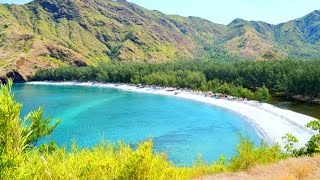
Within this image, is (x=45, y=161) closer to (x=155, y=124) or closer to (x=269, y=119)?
(x=269, y=119)

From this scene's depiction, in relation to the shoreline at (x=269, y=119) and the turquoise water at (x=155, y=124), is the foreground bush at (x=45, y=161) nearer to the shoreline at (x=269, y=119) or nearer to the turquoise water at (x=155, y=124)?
the turquoise water at (x=155, y=124)

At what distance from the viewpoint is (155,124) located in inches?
4936

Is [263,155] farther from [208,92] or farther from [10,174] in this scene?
[208,92]

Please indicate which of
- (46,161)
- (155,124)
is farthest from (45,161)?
(155,124)

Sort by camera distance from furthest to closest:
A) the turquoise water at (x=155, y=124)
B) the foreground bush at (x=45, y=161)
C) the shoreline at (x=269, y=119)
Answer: the shoreline at (x=269, y=119) → the turquoise water at (x=155, y=124) → the foreground bush at (x=45, y=161)

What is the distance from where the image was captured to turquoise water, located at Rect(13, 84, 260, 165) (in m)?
94.9

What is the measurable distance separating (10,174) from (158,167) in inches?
343

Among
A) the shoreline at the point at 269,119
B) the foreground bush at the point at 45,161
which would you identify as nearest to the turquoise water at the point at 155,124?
the shoreline at the point at 269,119

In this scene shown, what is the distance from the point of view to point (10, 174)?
12.4 m

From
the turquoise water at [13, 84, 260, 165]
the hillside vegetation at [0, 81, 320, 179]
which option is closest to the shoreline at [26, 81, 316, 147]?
the turquoise water at [13, 84, 260, 165]

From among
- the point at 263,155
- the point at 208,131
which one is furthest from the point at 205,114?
the point at 263,155

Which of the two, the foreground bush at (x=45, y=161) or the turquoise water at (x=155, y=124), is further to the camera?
the turquoise water at (x=155, y=124)

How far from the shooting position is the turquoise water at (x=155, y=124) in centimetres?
9494

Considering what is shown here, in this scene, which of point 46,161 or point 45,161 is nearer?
point 45,161
